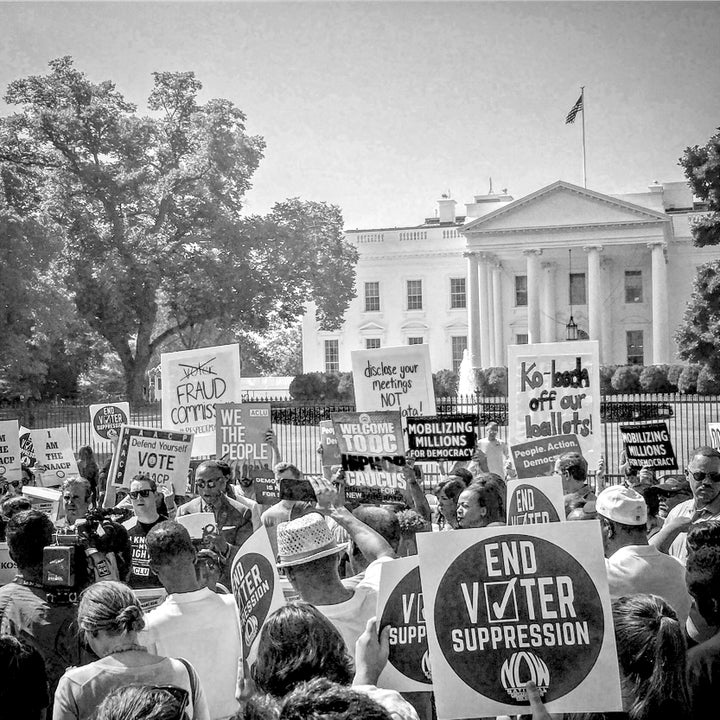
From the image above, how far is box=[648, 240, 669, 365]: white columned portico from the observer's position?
51.1m

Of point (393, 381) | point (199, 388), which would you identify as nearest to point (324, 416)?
point (199, 388)

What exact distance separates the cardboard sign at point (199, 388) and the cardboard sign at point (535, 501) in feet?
18.2

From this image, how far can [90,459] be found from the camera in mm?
12523

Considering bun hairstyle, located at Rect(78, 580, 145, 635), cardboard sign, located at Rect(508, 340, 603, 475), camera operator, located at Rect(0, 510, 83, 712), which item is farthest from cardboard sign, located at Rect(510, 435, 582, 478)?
bun hairstyle, located at Rect(78, 580, 145, 635)

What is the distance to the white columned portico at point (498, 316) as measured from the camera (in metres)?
55.1

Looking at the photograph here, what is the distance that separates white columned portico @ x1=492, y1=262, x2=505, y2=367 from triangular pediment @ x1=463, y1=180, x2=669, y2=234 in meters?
3.79

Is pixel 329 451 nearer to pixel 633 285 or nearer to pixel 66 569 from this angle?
pixel 66 569

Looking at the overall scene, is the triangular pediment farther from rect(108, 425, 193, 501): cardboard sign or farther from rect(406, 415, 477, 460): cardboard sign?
rect(108, 425, 193, 501): cardboard sign

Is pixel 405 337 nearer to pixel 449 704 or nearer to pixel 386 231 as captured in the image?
pixel 386 231

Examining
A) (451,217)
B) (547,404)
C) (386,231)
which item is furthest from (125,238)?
(547,404)

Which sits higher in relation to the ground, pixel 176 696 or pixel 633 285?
pixel 633 285

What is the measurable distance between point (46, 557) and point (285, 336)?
3520 inches

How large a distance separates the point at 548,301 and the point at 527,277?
7.15ft

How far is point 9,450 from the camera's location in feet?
33.0
